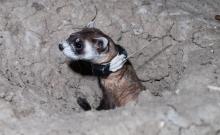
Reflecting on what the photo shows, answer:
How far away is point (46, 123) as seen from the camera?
2.85 m

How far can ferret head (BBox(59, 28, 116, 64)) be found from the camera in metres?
3.45

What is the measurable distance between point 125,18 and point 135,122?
164 centimetres

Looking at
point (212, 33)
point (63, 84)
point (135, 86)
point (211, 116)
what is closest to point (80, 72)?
point (63, 84)

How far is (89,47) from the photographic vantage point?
3.53 m

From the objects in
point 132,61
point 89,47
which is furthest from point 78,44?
point 132,61

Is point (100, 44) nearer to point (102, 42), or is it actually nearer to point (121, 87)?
point (102, 42)

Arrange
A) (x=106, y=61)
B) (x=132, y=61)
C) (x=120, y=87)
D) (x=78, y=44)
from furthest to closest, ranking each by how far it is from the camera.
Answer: (x=132, y=61), (x=120, y=87), (x=106, y=61), (x=78, y=44)

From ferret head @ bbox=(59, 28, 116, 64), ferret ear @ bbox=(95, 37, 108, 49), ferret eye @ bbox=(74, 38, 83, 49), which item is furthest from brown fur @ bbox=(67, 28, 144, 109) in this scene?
ferret eye @ bbox=(74, 38, 83, 49)

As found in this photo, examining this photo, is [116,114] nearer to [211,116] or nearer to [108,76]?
[211,116]

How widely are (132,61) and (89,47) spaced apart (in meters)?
0.86

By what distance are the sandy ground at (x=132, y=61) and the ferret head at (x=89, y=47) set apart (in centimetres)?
40

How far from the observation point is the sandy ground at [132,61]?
9.36ft

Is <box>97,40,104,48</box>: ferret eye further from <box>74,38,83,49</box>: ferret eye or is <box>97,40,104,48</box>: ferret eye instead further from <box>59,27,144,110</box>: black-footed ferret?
<box>74,38,83,49</box>: ferret eye

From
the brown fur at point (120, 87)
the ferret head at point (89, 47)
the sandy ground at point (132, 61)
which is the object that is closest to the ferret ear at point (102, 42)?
the ferret head at point (89, 47)
